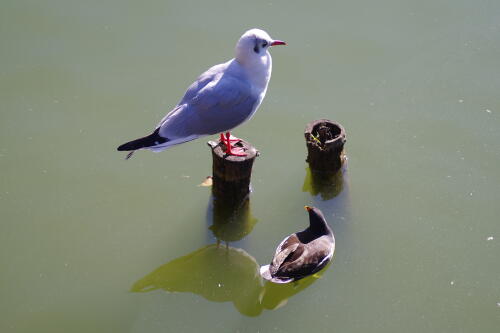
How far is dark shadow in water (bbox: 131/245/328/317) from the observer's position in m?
3.38

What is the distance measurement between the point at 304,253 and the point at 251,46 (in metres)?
1.22

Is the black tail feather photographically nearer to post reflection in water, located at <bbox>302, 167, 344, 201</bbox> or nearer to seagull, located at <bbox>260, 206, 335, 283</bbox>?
seagull, located at <bbox>260, 206, 335, 283</bbox>

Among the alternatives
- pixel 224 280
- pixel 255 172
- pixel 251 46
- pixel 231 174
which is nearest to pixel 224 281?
pixel 224 280

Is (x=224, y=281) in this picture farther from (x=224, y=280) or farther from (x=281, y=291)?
(x=281, y=291)

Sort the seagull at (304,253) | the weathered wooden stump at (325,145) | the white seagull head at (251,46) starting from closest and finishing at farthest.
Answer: the seagull at (304,253), the white seagull head at (251,46), the weathered wooden stump at (325,145)

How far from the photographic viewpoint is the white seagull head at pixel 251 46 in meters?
3.44

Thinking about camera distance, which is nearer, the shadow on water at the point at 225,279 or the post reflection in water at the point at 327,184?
the shadow on water at the point at 225,279

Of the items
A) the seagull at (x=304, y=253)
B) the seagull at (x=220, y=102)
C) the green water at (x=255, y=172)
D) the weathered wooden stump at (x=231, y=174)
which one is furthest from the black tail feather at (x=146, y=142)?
the seagull at (x=304, y=253)

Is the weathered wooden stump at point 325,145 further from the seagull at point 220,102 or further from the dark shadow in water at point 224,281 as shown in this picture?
the dark shadow in water at point 224,281

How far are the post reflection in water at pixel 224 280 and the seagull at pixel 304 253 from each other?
0.45 ft

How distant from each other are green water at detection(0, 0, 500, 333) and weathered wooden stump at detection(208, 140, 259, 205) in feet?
0.60

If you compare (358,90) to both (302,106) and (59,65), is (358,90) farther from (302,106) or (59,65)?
(59,65)

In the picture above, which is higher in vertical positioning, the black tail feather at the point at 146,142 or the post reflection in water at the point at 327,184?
the black tail feather at the point at 146,142

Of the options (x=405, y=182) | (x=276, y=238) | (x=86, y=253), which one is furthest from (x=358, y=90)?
(x=86, y=253)
